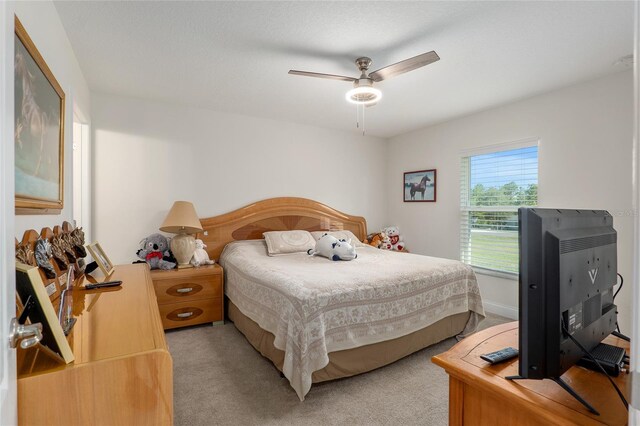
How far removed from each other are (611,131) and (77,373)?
3840mm

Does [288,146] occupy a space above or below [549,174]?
above

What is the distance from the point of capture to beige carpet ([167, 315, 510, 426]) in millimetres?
1818

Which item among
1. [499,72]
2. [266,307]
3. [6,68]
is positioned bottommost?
[266,307]

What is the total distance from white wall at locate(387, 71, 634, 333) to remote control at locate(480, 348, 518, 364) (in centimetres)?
246

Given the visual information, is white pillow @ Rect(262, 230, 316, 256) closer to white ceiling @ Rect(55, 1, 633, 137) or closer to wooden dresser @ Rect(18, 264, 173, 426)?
white ceiling @ Rect(55, 1, 633, 137)

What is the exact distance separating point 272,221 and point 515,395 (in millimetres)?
3475

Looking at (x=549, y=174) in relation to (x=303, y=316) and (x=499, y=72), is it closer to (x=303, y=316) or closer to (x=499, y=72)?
(x=499, y=72)

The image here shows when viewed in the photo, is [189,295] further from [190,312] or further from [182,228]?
[182,228]

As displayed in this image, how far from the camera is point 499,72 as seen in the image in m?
2.67

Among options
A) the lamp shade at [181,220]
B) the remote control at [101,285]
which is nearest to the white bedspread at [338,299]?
the lamp shade at [181,220]

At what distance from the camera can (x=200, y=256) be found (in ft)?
11.1

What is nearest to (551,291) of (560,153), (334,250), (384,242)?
(334,250)

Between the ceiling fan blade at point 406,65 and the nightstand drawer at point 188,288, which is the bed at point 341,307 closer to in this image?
the nightstand drawer at point 188,288

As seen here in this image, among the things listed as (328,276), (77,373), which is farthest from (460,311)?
(77,373)
